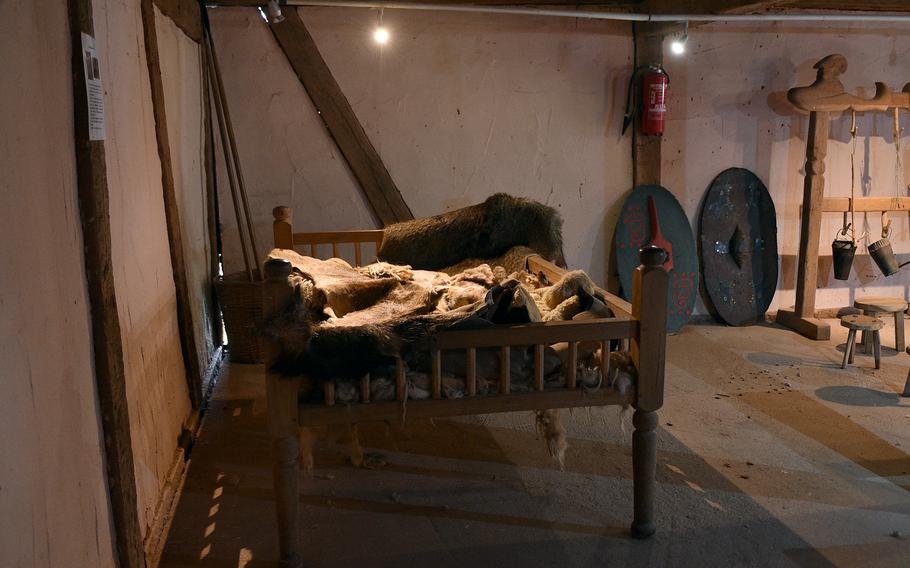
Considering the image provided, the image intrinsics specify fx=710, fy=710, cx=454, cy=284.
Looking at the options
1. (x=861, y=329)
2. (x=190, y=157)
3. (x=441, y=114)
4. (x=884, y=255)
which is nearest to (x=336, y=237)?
(x=190, y=157)

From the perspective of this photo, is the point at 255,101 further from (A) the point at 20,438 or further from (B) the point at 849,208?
(B) the point at 849,208

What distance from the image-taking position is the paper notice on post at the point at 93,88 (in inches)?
67.2

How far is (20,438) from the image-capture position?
1.21m

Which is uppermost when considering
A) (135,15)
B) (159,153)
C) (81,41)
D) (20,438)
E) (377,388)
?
(135,15)

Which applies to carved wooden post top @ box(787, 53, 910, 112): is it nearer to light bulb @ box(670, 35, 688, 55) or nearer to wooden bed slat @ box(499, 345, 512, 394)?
light bulb @ box(670, 35, 688, 55)

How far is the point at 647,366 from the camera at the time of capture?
2104 mm

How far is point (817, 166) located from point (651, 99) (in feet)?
3.65

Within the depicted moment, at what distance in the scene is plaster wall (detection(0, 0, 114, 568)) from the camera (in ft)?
3.96

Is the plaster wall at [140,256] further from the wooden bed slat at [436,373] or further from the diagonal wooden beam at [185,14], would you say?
the wooden bed slat at [436,373]

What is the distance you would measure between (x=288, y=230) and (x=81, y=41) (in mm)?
1782

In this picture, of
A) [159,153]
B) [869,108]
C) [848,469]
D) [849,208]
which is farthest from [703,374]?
[159,153]

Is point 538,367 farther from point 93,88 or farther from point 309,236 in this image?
point 309,236

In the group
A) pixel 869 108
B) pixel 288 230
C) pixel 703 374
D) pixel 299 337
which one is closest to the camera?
pixel 299 337

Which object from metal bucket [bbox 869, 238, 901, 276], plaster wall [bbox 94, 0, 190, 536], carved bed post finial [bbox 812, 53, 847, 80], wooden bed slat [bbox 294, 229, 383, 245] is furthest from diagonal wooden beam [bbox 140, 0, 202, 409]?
metal bucket [bbox 869, 238, 901, 276]
